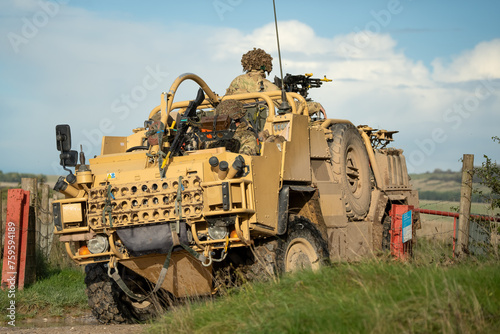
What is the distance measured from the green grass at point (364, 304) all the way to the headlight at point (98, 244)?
1.25m

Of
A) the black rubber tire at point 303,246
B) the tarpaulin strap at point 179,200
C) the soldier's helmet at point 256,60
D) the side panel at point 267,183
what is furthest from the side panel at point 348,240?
the soldier's helmet at point 256,60

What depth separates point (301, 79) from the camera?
1137 centimetres

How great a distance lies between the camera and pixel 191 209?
6723 millimetres

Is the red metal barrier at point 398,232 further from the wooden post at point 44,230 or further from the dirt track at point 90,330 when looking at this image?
the wooden post at point 44,230

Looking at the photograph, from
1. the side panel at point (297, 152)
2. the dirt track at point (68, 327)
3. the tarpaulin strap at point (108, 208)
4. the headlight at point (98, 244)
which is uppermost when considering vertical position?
the side panel at point (297, 152)

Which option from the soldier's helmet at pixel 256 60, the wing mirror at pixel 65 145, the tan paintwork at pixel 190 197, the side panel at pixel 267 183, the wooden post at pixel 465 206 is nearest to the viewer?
the tan paintwork at pixel 190 197

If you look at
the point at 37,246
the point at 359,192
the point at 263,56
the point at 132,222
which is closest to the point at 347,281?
the point at 132,222

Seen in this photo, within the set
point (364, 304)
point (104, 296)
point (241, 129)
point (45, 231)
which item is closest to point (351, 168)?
Result: point (241, 129)

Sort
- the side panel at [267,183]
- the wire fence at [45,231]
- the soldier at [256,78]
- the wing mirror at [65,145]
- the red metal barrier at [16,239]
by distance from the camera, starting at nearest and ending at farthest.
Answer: the side panel at [267,183]
the wing mirror at [65,145]
the red metal barrier at [16,239]
the soldier at [256,78]
the wire fence at [45,231]

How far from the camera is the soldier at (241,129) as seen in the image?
7.81 meters

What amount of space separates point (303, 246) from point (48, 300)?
13.1 feet

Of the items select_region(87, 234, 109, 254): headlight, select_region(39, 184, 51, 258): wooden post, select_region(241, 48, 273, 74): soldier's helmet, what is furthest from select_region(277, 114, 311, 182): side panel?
select_region(39, 184, 51, 258): wooden post

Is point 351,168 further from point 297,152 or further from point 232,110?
point 232,110

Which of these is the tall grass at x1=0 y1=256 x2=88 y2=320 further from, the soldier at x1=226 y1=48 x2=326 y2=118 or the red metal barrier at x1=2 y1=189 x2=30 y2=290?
the soldier at x1=226 y1=48 x2=326 y2=118
